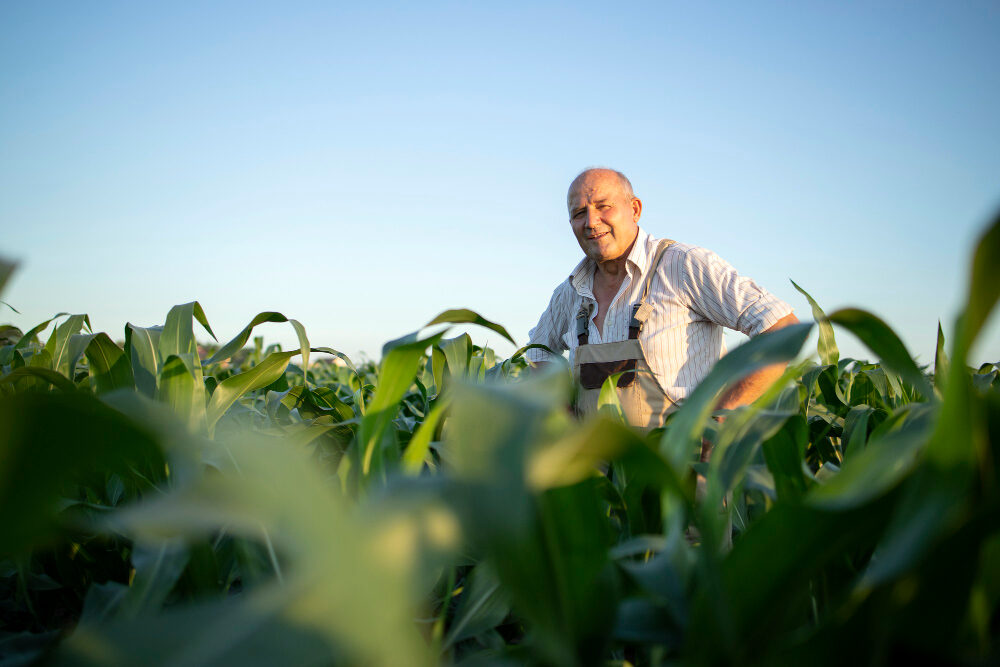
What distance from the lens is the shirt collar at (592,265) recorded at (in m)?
3.08

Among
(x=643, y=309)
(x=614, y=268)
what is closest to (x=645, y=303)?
(x=643, y=309)

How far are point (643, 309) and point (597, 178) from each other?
3.11 feet

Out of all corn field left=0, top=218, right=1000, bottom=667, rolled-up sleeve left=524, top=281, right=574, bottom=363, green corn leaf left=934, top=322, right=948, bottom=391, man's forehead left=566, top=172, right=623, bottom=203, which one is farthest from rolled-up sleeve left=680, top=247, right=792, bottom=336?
corn field left=0, top=218, right=1000, bottom=667

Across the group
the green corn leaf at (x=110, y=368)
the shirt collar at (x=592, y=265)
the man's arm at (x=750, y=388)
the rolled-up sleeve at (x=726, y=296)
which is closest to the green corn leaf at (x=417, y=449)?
the green corn leaf at (x=110, y=368)

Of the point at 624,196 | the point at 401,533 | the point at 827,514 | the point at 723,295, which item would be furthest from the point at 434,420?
the point at 624,196

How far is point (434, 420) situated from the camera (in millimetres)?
495

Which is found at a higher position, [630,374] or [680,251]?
[680,251]

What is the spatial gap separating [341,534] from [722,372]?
13.7 inches

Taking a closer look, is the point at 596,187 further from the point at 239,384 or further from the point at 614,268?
the point at 239,384

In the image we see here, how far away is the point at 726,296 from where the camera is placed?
276 cm

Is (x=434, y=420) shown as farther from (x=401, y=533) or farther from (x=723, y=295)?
(x=723, y=295)

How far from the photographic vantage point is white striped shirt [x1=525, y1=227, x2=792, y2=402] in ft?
8.93

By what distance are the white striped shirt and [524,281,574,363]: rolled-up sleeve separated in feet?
0.77

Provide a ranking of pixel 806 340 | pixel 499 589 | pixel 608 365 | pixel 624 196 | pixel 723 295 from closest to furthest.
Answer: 1. pixel 806 340
2. pixel 499 589
3. pixel 723 295
4. pixel 608 365
5. pixel 624 196
